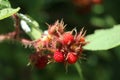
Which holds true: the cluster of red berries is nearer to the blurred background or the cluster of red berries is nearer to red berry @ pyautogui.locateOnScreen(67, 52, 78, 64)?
red berry @ pyautogui.locateOnScreen(67, 52, 78, 64)

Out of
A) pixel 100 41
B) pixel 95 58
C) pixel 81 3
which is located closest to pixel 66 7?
pixel 81 3

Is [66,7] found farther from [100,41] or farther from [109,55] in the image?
[100,41]

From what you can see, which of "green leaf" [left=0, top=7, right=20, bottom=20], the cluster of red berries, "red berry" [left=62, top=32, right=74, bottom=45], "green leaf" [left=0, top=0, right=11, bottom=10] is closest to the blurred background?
the cluster of red berries

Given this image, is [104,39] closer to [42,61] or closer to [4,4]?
[42,61]

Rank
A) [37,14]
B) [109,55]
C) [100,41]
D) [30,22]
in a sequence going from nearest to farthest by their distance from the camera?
[30,22], [100,41], [37,14], [109,55]

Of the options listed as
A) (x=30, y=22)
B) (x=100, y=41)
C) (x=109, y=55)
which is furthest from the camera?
(x=109, y=55)

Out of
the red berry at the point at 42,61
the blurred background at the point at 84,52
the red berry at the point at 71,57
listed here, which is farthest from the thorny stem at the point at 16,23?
the blurred background at the point at 84,52

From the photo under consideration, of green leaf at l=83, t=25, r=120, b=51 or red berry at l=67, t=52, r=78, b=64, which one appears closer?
red berry at l=67, t=52, r=78, b=64
